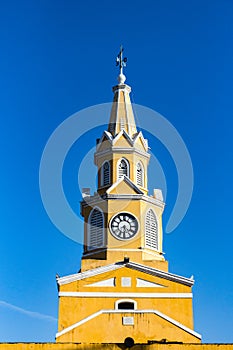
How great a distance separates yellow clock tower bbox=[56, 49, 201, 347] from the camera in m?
36.0

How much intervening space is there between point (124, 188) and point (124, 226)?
281 cm

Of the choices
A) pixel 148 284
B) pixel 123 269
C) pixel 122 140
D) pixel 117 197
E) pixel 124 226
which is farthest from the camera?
pixel 122 140

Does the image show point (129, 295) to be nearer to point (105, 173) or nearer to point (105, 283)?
point (105, 283)

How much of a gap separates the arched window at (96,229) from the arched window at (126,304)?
4541 millimetres

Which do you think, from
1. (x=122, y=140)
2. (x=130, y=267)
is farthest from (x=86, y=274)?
(x=122, y=140)

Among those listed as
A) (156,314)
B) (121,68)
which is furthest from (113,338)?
(121,68)

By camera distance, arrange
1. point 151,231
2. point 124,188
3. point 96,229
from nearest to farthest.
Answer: point 96,229 → point 151,231 → point 124,188

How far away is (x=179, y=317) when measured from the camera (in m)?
36.8

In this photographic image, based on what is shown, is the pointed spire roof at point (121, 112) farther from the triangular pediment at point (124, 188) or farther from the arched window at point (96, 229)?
the arched window at point (96, 229)

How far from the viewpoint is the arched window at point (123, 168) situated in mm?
43353

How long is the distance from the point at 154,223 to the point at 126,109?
956 centimetres

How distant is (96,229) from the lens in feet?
135

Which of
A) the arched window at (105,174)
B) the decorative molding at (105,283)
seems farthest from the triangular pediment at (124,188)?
the decorative molding at (105,283)

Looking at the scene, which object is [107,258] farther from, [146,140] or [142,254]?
[146,140]
